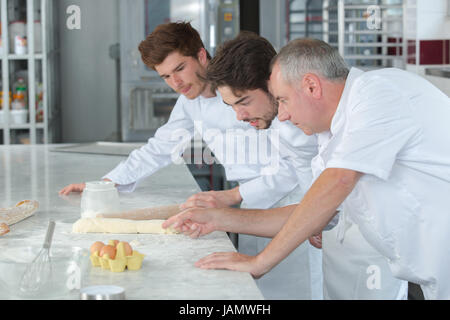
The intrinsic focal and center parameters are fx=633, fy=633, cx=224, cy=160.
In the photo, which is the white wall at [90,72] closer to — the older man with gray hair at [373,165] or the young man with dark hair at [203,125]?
the young man with dark hair at [203,125]

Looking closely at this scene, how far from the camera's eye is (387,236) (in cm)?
144

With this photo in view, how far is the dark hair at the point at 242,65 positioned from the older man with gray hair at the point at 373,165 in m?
0.30

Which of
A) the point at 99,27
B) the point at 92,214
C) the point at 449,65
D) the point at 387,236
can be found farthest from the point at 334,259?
the point at 99,27

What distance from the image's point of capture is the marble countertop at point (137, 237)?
1.16 m

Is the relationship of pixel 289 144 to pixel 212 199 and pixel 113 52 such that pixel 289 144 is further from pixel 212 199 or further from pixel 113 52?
pixel 113 52

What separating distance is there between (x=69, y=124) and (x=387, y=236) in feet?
13.5

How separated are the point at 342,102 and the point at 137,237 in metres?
0.59

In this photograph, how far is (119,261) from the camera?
4.06 feet

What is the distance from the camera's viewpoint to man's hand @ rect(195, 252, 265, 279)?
127 centimetres

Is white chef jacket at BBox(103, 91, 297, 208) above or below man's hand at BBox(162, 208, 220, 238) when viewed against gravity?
above

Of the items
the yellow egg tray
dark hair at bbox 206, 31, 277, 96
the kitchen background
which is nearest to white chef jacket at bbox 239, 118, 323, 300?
dark hair at bbox 206, 31, 277, 96

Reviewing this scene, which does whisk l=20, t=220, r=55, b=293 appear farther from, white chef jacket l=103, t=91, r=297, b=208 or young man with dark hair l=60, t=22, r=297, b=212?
white chef jacket l=103, t=91, r=297, b=208

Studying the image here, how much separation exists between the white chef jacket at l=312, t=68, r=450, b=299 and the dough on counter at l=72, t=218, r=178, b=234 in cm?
46
